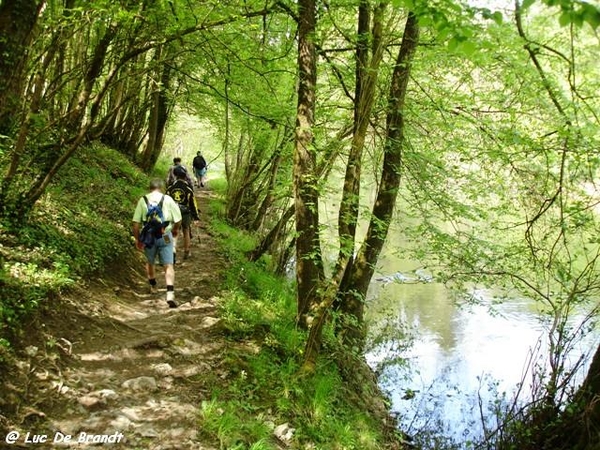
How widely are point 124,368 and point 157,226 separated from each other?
7.09 feet

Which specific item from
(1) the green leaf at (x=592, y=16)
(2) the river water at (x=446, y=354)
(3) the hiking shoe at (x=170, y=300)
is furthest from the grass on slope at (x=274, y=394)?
(1) the green leaf at (x=592, y=16)

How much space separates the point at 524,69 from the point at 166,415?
568 centimetres

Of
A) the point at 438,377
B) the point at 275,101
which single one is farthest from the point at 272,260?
the point at 438,377

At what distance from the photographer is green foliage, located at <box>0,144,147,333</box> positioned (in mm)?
4676

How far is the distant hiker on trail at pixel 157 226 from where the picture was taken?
6316mm

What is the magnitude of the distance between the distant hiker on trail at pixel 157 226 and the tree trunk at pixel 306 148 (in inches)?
76.3

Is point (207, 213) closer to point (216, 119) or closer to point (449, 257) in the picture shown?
point (216, 119)

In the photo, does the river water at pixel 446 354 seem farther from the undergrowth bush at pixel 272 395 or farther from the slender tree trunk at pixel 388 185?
the undergrowth bush at pixel 272 395

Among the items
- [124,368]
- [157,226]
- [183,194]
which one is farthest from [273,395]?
[183,194]

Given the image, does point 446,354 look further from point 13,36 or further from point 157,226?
point 13,36

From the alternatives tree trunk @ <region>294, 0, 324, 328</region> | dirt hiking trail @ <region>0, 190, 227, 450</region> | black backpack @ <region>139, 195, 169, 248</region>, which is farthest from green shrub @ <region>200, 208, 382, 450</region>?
black backpack @ <region>139, 195, 169, 248</region>

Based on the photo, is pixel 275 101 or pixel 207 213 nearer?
pixel 275 101

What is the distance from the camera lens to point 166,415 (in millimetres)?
4145

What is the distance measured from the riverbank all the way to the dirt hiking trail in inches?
0.5
